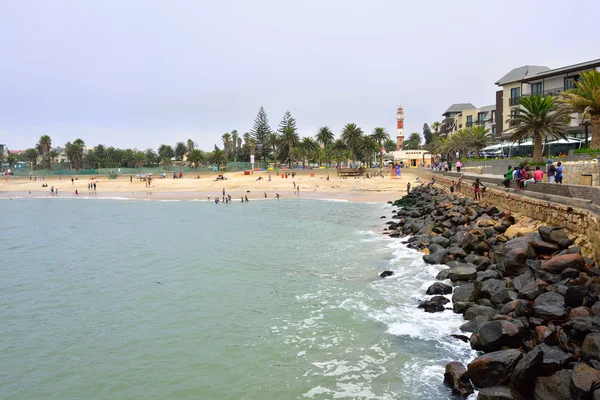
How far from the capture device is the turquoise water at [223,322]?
31.0 ft

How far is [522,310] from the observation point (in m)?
9.88

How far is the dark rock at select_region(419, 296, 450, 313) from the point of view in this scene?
42.4 ft

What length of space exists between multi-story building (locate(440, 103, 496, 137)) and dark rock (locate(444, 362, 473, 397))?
63.2 meters

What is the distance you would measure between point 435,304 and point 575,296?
4.02 metres

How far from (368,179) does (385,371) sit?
62.1m

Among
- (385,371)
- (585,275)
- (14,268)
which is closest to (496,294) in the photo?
(585,275)

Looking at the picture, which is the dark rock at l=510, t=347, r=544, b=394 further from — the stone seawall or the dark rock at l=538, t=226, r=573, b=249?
the dark rock at l=538, t=226, r=573, b=249

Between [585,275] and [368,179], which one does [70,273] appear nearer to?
[585,275]

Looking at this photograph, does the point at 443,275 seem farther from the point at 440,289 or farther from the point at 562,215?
the point at 562,215

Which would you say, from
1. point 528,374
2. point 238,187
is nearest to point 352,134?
point 238,187

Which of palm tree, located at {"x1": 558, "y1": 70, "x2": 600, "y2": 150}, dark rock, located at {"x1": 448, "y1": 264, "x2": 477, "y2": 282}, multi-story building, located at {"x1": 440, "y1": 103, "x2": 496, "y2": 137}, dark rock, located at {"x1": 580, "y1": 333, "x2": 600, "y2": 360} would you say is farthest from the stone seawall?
multi-story building, located at {"x1": 440, "y1": 103, "x2": 496, "y2": 137}

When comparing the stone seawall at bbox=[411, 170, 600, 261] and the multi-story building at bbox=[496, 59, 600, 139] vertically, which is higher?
the multi-story building at bbox=[496, 59, 600, 139]

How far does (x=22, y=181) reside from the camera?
3784 inches

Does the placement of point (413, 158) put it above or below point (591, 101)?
below
